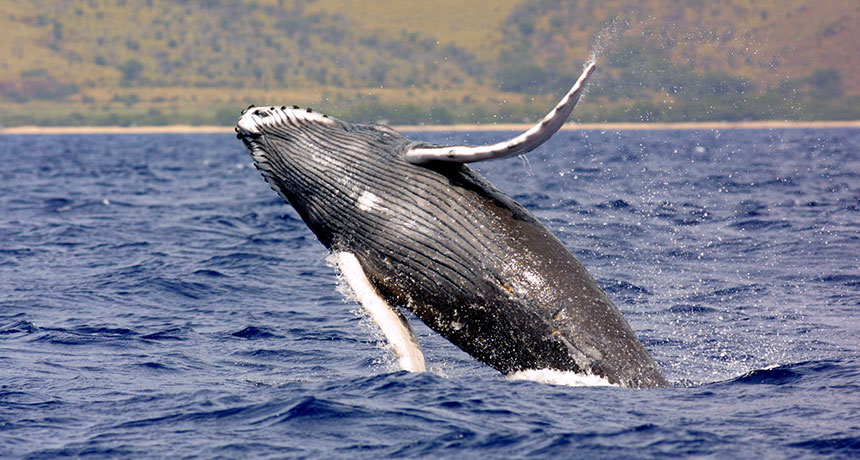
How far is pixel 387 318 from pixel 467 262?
0.78m

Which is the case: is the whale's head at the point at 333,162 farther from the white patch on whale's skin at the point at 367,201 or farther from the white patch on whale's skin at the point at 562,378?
the white patch on whale's skin at the point at 562,378

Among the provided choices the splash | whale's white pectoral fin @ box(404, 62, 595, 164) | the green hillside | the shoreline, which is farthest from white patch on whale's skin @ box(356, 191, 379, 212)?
the shoreline

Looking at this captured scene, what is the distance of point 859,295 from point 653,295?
2.44m

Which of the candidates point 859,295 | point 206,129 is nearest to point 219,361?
point 859,295

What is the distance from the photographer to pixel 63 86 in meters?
196

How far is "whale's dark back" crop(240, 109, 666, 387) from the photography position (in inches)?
301

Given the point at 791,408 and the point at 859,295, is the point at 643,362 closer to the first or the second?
the point at 791,408

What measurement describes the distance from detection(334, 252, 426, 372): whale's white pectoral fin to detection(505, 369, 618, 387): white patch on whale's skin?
838 millimetres

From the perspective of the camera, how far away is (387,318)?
7934 millimetres

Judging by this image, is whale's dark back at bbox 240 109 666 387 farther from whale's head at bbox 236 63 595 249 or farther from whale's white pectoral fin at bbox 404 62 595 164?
whale's white pectoral fin at bbox 404 62 595 164

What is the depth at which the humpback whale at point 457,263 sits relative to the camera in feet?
25.1

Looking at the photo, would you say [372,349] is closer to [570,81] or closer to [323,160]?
[323,160]

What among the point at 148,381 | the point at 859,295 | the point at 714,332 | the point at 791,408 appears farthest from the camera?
the point at 859,295

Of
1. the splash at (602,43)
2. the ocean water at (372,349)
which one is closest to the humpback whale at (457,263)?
the ocean water at (372,349)
